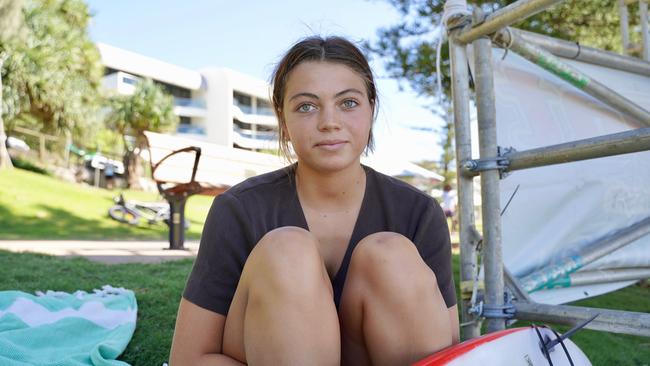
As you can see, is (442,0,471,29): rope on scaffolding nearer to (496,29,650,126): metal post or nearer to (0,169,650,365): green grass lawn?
(496,29,650,126): metal post

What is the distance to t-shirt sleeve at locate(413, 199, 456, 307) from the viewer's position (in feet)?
4.74

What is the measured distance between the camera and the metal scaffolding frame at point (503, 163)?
5.27ft

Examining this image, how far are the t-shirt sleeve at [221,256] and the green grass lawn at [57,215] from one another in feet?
31.3

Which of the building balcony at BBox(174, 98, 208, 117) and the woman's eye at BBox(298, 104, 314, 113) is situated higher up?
the building balcony at BBox(174, 98, 208, 117)

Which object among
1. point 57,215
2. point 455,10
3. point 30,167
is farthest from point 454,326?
point 30,167

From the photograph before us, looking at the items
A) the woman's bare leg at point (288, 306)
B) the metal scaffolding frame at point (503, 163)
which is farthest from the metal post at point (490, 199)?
the woman's bare leg at point (288, 306)

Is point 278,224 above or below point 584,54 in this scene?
below

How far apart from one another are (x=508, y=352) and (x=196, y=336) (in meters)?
0.69

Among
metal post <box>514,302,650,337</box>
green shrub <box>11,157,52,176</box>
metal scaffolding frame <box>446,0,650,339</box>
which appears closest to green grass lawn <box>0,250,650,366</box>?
metal scaffolding frame <box>446,0,650,339</box>

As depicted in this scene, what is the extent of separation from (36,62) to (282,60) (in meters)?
19.6

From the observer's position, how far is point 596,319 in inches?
59.8

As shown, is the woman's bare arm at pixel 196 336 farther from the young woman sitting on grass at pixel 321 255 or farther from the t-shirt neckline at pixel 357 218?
the t-shirt neckline at pixel 357 218

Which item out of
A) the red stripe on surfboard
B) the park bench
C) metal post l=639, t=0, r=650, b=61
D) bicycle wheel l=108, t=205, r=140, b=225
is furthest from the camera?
bicycle wheel l=108, t=205, r=140, b=225

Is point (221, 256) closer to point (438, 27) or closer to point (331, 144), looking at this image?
point (331, 144)
